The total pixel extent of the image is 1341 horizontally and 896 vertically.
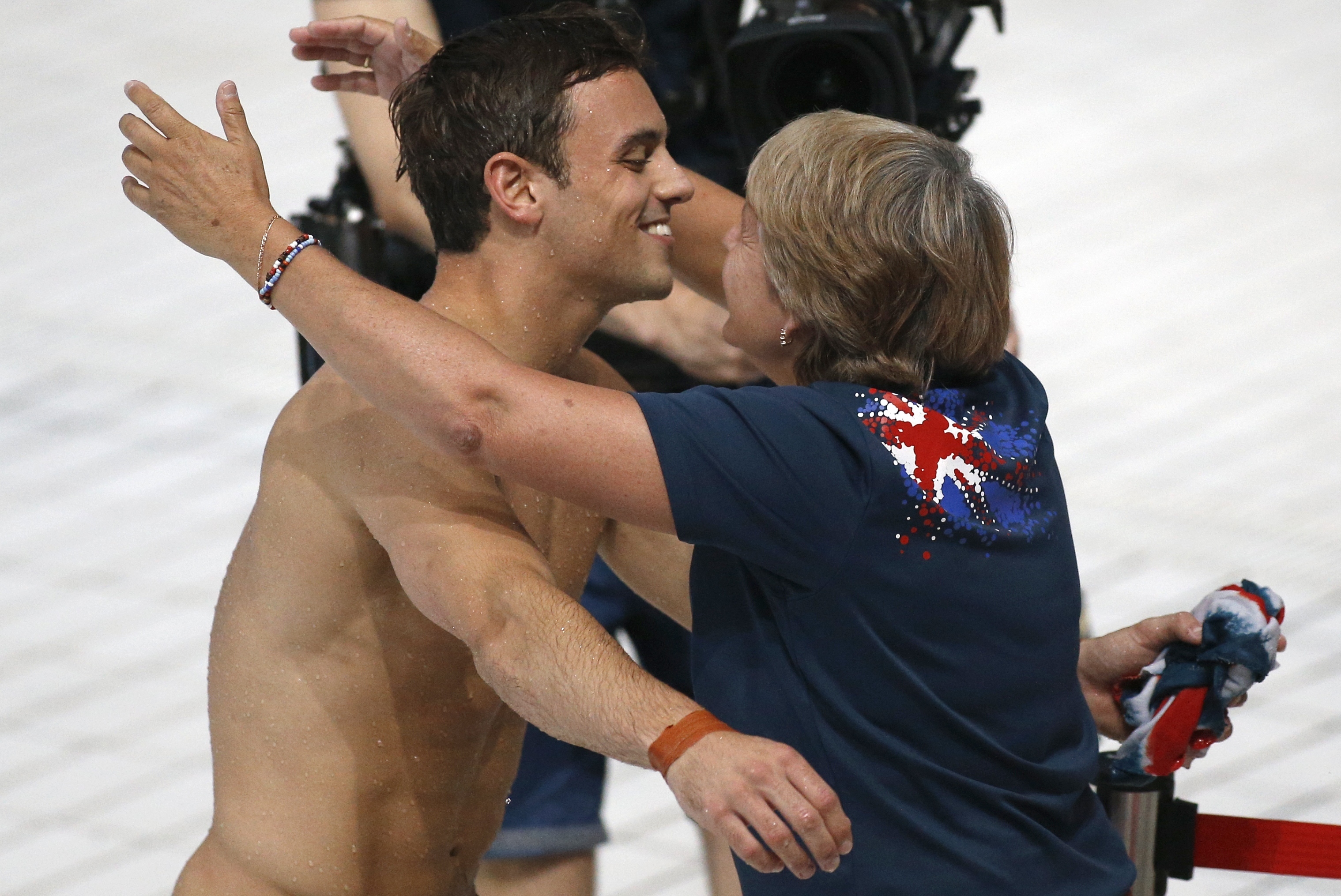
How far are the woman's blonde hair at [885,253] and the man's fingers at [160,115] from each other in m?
0.63

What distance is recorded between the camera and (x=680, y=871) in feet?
11.6

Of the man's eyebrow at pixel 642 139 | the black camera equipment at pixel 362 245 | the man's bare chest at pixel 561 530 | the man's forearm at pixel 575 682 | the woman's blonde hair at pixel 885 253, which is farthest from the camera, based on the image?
the black camera equipment at pixel 362 245

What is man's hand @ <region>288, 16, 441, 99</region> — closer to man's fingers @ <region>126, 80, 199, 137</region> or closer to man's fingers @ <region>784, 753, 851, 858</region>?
man's fingers @ <region>126, 80, 199, 137</region>

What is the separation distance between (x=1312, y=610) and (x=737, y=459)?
133 inches

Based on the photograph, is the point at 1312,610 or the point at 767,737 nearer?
the point at 767,737

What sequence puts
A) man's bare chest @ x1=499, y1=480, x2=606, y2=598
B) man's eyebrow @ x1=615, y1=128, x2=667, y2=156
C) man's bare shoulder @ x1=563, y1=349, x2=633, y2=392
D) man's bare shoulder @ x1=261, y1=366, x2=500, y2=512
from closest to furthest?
1. man's bare shoulder @ x1=261, y1=366, x2=500, y2=512
2. man's eyebrow @ x1=615, y1=128, x2=667, y2=156
3. man's bare chest @ x1=499, y1=480, x2=606, y2=598
4. man's bare shoulder @ x1=563, y1=349, x2=633, y2=392

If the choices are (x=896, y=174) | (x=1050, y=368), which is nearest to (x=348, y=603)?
(x=896, y=174)

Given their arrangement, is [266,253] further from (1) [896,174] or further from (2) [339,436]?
(1) [896,174]

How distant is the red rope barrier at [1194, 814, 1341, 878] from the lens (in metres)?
2.14

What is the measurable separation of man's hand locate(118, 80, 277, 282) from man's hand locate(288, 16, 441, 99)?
42 cm

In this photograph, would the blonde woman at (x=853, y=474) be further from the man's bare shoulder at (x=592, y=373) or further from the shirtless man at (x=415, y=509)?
the man's bare shoulder at (x=592, y=373)

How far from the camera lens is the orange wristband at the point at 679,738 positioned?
1.59m

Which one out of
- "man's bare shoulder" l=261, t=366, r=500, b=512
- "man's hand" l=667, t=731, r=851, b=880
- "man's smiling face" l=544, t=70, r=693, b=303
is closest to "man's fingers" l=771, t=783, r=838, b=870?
"man's hand" l=667, t=731, r=851, b=880

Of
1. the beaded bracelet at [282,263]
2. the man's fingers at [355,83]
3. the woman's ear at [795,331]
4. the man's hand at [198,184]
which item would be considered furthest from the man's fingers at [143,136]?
the woman's ear at [795,331]
